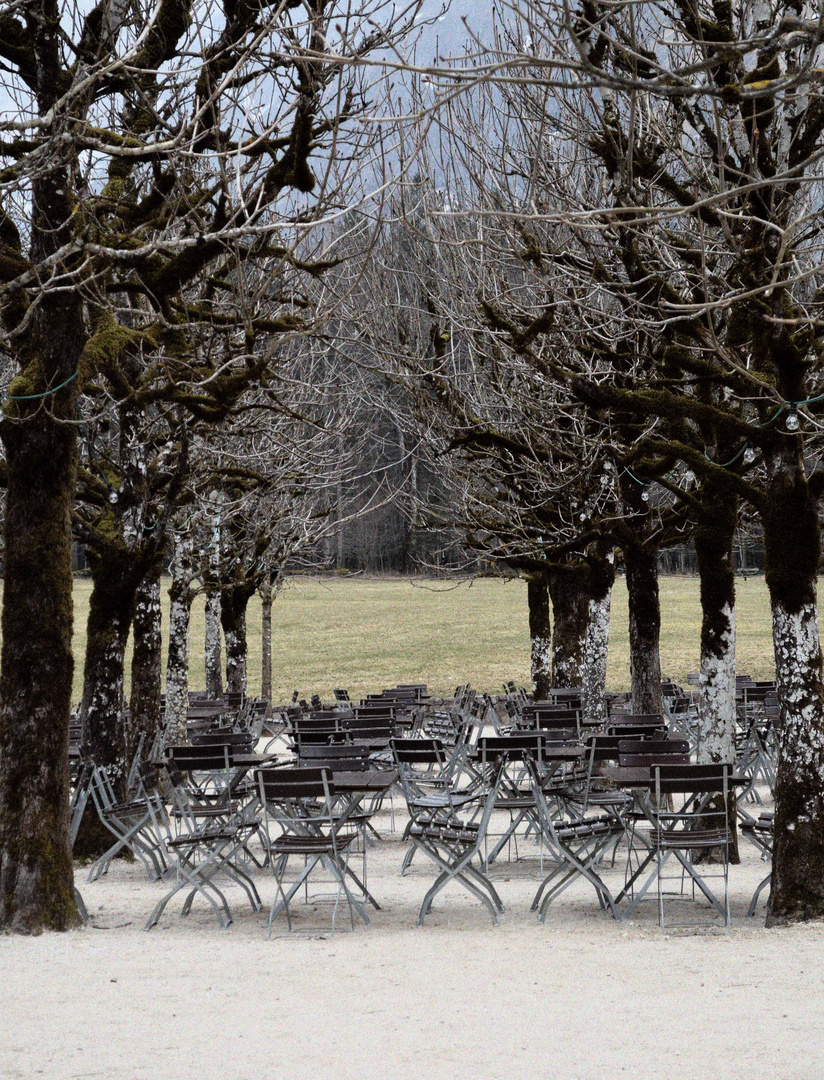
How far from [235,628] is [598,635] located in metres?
8.42

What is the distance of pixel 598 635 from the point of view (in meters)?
15.8

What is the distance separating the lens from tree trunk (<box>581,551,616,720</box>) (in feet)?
51.0

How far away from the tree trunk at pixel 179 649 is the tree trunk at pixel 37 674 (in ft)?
23.6

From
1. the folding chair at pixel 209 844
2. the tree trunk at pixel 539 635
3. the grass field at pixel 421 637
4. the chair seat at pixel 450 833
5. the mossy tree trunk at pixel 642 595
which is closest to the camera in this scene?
the chair seat at pixel 450 833

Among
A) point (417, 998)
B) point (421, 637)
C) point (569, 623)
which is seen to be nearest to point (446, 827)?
point (417, 998)

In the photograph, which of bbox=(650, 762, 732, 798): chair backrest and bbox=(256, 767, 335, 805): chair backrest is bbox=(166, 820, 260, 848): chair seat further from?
bbox=(650, 762, 732, 798): chair backrest

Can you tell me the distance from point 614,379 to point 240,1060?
919 cm

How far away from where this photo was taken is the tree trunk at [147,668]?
1275cm

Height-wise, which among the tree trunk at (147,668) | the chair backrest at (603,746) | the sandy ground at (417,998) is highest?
the tree trunk at (147,668)

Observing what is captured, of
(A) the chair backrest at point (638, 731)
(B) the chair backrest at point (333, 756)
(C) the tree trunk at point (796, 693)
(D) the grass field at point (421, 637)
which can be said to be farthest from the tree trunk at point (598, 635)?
(C) the tree trunk at point (796, 693)

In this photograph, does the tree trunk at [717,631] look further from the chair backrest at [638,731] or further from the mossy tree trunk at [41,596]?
the mossy tree trunk at [41,596]

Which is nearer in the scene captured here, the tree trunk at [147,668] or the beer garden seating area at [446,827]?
the beer garden seating area at [446,827]

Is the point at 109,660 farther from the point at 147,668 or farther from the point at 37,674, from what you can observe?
the point at 37,674

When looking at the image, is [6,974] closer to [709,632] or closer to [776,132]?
[709,632]
